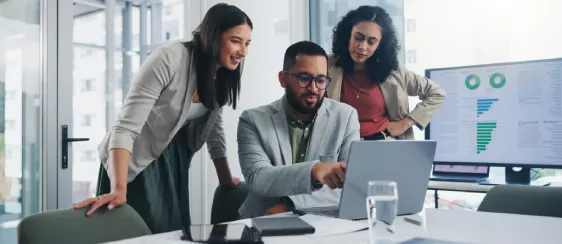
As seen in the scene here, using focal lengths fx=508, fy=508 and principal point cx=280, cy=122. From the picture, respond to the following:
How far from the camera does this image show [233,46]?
Answer: 1.93 m

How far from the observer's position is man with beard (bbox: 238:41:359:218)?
1.75 metres

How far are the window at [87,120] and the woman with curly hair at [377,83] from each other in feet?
4.76

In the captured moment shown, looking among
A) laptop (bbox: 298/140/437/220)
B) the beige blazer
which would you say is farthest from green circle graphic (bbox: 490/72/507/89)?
laptop (bbox: 298/140/437/220)

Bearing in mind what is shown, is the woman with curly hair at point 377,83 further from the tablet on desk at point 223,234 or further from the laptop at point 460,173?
the tablet on desk at point 223,234

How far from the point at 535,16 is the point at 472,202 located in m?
1.22

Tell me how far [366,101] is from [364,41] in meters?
0.32

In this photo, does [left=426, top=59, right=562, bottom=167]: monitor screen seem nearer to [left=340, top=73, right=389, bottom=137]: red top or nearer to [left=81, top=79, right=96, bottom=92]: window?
[left=340, top=73, right=389, bottom=137]: red top

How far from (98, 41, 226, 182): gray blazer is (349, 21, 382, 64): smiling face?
3.49ft

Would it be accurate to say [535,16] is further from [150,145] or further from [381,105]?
[150,145]

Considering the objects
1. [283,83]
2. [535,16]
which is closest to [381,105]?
[283,83]

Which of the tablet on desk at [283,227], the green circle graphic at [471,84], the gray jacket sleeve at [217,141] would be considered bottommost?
the tablet on desk at [283,227]

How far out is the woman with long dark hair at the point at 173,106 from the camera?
179 centimetres

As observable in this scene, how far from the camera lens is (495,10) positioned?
3.19 m

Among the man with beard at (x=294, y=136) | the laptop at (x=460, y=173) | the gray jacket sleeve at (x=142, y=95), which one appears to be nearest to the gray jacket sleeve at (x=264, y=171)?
the man with beard at (x=294, y=136)
